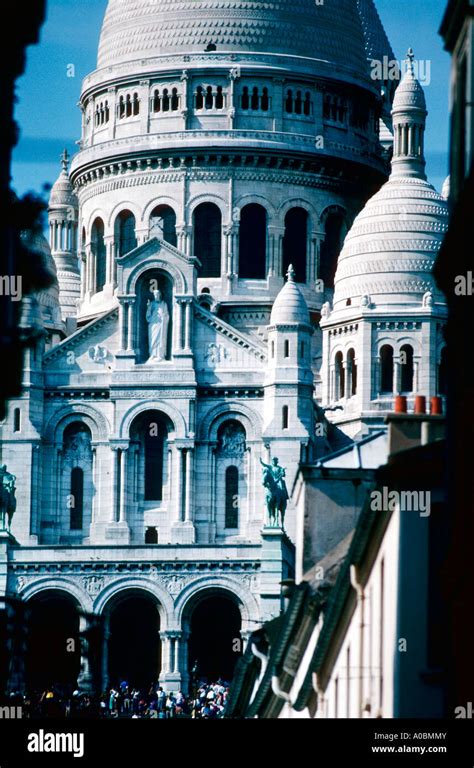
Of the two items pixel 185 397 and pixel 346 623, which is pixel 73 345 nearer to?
pixel 185 397

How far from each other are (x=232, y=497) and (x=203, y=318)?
6525mm

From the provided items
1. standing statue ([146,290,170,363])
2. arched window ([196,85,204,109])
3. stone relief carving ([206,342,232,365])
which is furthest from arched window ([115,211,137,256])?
stone relief carving ([206,342,232,365])

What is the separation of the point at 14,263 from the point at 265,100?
9572 cm

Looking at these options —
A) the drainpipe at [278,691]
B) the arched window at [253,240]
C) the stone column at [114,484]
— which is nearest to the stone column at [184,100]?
the arched window at [253,240]

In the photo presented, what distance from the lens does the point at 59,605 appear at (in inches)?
3939

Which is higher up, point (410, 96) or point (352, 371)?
point (410, 96)

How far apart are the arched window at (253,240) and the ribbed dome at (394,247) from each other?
6.45 m

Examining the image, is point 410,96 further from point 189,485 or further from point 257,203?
point 189,485

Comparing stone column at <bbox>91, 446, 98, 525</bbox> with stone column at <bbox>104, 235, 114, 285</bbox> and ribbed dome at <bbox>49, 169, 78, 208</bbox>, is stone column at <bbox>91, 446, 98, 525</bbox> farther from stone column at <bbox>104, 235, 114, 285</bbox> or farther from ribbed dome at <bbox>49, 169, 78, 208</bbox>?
ribbed dome at <bbox>49, 169, 78, 208</bbox>

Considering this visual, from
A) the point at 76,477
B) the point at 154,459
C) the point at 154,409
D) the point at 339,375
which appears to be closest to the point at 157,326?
the point at 154,409

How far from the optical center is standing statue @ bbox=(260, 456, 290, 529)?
309 ft

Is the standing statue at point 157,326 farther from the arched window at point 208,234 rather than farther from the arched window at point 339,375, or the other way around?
the arched window at point 208,234

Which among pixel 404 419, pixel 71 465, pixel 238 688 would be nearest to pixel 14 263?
pixel 404 419

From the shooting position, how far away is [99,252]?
396ft
